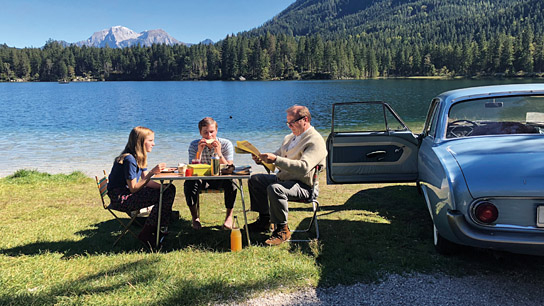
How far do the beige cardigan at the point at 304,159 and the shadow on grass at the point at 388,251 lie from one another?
86cm

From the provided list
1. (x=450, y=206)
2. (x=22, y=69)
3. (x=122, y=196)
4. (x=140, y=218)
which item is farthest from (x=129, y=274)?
(x=22, y=69)

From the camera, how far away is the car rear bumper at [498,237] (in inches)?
128

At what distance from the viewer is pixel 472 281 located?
11.9 ft

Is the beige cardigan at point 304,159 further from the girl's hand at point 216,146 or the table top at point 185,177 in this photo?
the girl's hand at point 216,146

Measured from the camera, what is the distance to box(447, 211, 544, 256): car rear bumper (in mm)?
3246

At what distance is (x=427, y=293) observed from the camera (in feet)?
11.3

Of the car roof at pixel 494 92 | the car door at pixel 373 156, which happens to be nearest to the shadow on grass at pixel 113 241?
the car door at pixel 373 156

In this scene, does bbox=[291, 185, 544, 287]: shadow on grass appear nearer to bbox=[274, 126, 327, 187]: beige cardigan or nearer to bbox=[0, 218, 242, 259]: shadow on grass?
bbox=[274, 126, 327, 187]: beige cardigan

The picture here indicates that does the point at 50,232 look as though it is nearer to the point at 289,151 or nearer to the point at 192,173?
the point at 192,173

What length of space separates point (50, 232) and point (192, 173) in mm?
2356

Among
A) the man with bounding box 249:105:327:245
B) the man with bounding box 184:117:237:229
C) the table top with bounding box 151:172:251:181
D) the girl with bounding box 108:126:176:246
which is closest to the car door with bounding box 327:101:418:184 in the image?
the man with bounding box 249:105:327:245

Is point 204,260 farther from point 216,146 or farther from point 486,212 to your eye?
point 486,212

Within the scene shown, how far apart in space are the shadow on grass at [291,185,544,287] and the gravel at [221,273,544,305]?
0.14 m

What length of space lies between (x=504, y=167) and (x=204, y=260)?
307cm
